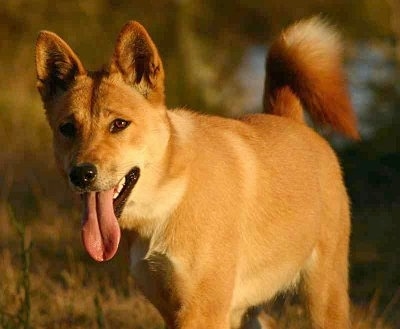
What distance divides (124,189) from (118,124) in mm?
284

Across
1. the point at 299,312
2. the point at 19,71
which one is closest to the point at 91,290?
the point at 299,312

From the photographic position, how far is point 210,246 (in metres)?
4.40

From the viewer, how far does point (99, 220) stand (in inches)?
167

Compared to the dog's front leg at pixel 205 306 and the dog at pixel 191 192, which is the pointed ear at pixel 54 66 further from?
the dog's front leg at pixel 205 306

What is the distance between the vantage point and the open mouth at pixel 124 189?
14.0 feet

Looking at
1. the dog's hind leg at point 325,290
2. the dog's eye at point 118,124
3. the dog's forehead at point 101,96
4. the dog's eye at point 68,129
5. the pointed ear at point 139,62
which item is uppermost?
the pointed ear at point 139,62

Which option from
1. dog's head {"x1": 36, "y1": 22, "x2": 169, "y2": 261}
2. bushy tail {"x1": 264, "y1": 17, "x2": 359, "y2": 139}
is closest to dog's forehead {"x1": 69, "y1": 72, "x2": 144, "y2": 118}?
A: dog's head {"x1": 36, "y1": 22, "x2": 169, "y2": 261}

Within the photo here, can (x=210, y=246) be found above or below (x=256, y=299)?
above

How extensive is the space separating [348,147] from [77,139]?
5636 millimetres

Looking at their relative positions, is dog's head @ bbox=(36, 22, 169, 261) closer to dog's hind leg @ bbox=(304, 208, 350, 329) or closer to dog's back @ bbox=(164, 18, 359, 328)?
dog's back @ bbox=(164, 18, 359, 328)

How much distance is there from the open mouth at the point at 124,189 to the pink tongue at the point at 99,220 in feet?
0.12

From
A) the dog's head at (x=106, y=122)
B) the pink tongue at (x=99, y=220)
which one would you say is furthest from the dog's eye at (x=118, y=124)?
the pink tongue at (x=99, y=220)

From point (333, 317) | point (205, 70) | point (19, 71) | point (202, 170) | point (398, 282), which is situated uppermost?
point (202, 170)

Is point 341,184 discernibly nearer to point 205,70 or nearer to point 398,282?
point 398,282
